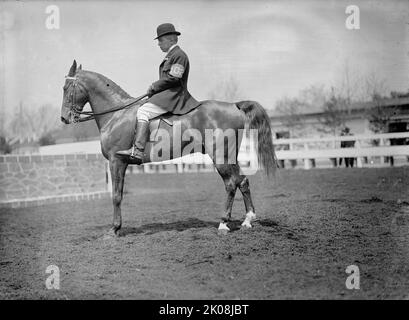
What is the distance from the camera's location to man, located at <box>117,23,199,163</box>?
6172 millimetres

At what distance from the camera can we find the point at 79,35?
8156mm

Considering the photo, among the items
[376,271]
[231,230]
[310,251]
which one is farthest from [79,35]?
[376,271]

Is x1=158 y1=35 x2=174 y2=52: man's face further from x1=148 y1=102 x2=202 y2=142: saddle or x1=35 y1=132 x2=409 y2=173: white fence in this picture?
x1=35 y1=132 x2=409 y2=173: white fence

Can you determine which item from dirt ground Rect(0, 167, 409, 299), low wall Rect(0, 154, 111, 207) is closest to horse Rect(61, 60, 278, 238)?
dirt ground Rect(0, 167, 409, 299)

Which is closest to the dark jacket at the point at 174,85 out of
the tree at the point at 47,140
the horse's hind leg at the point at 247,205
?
the horse's hind leg at the point at 247,205

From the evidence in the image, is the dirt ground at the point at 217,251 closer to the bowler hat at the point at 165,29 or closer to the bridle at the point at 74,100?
the bridle at the point at 74,100

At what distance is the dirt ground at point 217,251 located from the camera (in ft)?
13.4

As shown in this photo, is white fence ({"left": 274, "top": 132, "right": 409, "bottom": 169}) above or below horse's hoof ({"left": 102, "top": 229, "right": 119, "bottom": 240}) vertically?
above

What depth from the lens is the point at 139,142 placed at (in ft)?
20.4

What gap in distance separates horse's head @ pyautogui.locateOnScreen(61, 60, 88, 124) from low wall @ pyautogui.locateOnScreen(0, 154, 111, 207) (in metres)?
5.56

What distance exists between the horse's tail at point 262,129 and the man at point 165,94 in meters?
0.86

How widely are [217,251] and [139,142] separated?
209 centimetres

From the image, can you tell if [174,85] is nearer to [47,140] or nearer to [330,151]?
[330,151]
